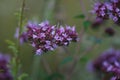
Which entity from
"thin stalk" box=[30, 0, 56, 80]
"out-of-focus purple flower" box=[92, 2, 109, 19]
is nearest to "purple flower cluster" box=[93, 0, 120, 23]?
"out-of-focus purple flower" box=[92, 2, 109, 19]

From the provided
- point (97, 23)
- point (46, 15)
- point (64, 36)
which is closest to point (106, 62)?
point (97, 23)

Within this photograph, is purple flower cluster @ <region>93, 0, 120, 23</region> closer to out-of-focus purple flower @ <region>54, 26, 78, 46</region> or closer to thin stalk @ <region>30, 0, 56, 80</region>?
out-of-focus purple flower @ <region>54, 26, 78, 46</region>

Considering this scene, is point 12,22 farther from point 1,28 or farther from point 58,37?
point 58,37

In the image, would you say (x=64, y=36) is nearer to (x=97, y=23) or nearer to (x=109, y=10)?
(x=109, y=10)

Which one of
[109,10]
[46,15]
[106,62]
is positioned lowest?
[109,10]

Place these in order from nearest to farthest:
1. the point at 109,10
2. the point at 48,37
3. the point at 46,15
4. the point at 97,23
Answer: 1. the point at 48,37
2. the point at 109,10
3. the point at 97,23
4. the point at 46,15

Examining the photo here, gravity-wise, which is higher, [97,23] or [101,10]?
[97,23]

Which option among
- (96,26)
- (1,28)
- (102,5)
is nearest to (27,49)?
(1,28)

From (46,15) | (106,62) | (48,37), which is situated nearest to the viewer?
(48,37)
